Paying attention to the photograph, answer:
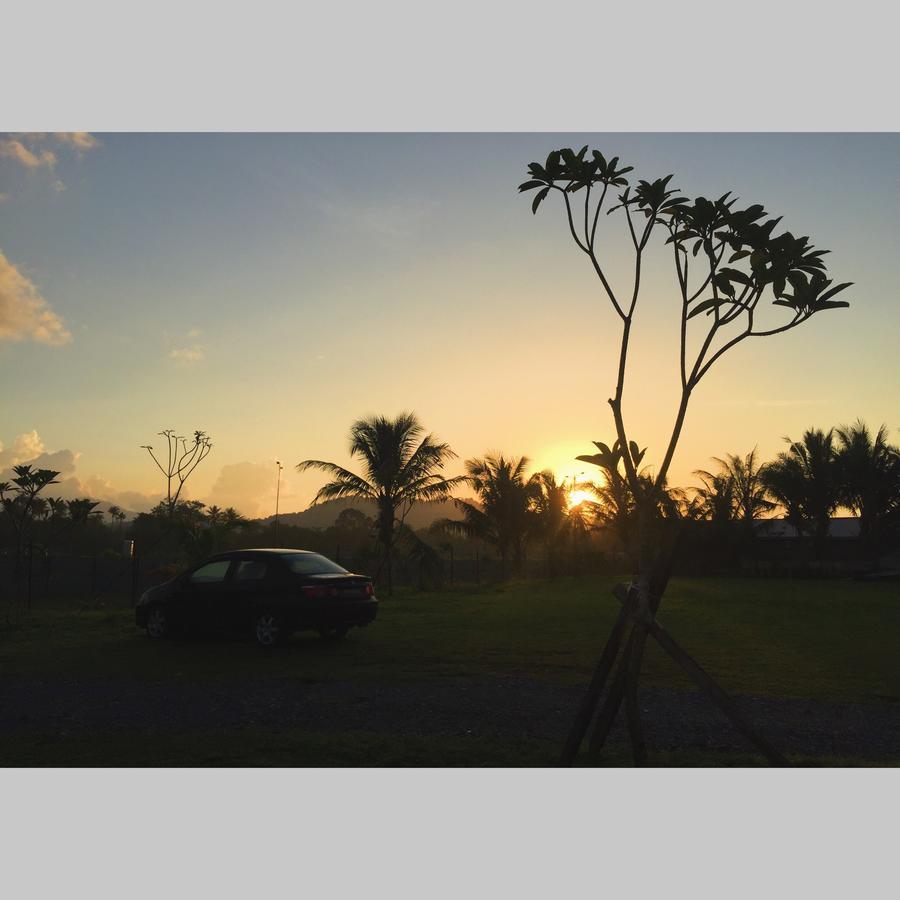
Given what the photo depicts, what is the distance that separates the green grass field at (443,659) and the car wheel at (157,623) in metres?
0.22

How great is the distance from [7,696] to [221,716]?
310cm

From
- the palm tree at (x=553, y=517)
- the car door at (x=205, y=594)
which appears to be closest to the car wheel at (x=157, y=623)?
the car door at (x=205, y=594)

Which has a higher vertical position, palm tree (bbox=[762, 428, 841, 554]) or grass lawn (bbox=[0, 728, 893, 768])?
palm tree (bbox=[762, 428, 841, 554])

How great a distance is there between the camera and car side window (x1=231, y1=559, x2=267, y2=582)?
1287cm

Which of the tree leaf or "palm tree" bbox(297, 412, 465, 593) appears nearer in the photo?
the tree leaf

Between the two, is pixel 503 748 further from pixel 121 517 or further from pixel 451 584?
pixel 121 517

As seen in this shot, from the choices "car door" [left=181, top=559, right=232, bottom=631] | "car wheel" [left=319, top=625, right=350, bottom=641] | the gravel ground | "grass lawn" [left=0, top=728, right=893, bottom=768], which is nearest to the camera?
"grass lawn" [left=0, top=728, right=893, bottom=768]

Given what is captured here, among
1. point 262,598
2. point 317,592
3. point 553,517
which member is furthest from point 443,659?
point 553,517

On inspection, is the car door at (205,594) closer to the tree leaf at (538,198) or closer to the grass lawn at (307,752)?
the grass lawn at (307,752)

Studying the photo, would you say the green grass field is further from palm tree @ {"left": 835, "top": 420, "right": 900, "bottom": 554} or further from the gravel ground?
palm tree @ {"left": 835, "top": 420, "right": 900, "bottom": 554}

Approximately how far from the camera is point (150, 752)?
6172 mm

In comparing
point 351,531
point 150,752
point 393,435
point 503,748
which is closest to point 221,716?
point 150,752

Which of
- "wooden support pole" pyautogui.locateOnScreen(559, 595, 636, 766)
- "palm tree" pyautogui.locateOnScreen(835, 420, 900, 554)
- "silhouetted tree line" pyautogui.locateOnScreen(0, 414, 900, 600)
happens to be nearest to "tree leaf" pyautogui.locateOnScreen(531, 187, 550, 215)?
"wooden support pole" pyautogui.locateOnScreen(559, 595, 636, 766)

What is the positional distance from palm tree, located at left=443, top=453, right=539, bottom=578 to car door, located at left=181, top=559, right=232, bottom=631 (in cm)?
2467
